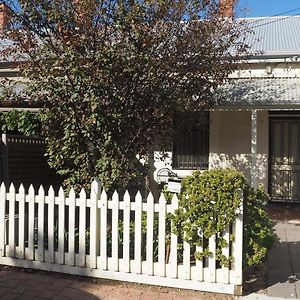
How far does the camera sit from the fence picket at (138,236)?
498 centimetres

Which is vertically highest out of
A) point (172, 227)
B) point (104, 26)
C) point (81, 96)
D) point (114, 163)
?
point (104, 26)

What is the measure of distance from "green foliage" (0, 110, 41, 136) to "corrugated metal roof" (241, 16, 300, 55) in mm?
5130

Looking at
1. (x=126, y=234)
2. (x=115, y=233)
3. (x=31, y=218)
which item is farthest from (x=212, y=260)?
(x=31, y=218)

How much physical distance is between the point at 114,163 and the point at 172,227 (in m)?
1.66

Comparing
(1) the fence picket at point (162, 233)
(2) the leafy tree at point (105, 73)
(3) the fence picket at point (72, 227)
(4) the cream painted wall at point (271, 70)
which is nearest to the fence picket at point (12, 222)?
(3) the fence picket at point (72, 227)

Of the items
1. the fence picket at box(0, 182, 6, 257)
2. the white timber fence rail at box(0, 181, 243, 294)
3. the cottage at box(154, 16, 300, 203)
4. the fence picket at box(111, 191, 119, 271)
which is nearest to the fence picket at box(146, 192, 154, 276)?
the white timber fence rail at box(0, 181, 243, 294)

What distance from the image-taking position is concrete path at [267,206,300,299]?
4.91m

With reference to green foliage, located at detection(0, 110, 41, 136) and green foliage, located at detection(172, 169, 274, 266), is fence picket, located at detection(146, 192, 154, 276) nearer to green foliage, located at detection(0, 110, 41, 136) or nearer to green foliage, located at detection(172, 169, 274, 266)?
green foliage, located at detection(172, 169, 274, 266)

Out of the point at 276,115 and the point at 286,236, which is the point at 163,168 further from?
the point at 286,236

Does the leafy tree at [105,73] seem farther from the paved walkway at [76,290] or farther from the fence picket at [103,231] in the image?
the paved walkway at [76,290]

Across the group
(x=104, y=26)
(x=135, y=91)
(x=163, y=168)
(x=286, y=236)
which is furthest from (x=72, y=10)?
(x=163, y=168)

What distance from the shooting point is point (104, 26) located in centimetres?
616

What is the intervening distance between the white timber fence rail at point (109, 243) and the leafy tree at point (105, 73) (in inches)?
39.0

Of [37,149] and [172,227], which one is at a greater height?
[37,149]
